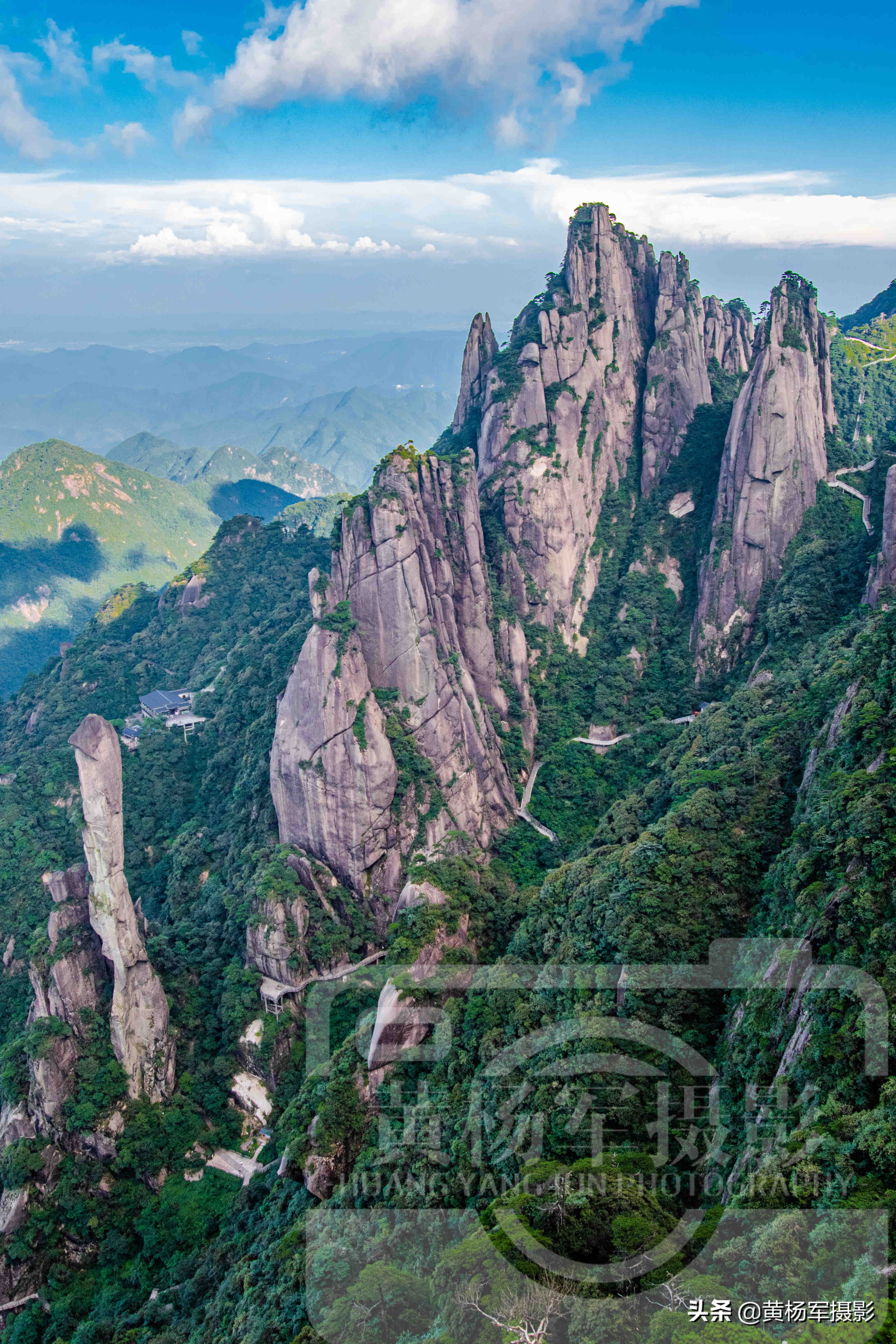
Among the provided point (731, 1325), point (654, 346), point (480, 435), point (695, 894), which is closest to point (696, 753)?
point (695, 894)

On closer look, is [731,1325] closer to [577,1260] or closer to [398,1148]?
[577,1260]

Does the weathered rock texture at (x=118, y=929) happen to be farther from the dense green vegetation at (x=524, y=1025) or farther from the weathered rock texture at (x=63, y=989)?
the dense green vegetation at (x=524, y=1025)

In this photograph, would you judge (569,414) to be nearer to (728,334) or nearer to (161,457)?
(728,334)

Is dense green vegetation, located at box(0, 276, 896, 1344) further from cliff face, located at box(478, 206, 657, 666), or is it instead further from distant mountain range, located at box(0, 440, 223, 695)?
distant mountain range, located at box(0, 440, 223, 695)

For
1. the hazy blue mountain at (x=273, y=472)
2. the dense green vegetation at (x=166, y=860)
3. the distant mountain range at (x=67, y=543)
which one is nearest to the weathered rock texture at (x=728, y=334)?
the dense green vegetation at (x=166, y=860)

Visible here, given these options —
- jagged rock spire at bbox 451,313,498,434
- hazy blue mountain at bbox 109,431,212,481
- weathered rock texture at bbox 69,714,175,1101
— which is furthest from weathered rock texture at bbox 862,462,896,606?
hazy blue mountain at bbox 109,431,212,481

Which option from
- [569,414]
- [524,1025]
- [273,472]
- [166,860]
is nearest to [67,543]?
[273,472]
